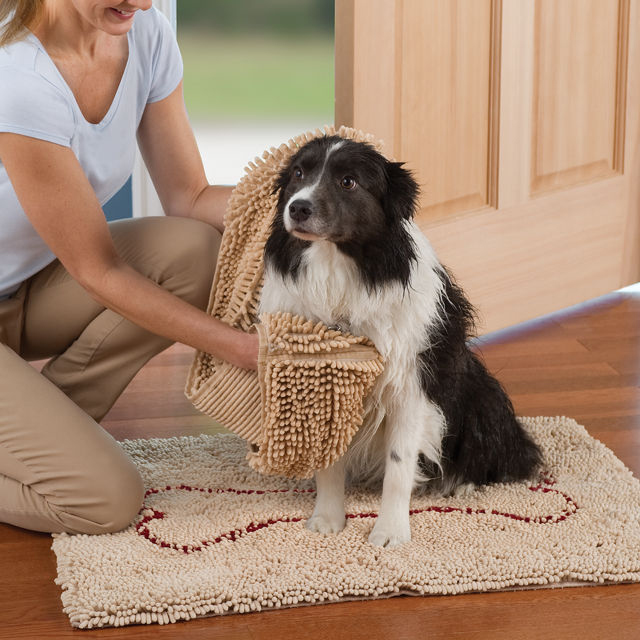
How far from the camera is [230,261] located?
2055mm

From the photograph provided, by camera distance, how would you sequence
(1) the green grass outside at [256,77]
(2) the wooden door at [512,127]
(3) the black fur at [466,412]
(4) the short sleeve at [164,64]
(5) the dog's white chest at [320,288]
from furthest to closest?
(1) the green grass outside at [256,77], (2) the wooden door at [512,127], (4) the short sleeve at [164,64], (3) the black fur at [466,412], (5) the dog's white chest at [320,288]

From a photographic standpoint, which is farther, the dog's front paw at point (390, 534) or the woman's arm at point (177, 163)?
the woman's arm at point (177, 163)

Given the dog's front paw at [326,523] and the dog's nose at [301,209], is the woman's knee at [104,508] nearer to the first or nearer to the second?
the dog's front paw at [326,523]

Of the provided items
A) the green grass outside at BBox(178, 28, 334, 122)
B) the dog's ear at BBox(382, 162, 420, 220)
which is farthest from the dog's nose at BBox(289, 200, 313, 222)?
the green grass outside at BBox(178, 28, 334, 122)

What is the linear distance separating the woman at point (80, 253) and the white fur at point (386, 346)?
18cm

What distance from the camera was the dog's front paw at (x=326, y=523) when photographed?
1984mm

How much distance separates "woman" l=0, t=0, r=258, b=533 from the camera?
187cm

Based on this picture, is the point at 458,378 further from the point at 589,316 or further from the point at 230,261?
the point at 589,316

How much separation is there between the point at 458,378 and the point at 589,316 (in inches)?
57.6

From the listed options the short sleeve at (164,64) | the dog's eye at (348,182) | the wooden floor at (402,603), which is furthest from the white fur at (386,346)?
the short sleeve at (164,64)

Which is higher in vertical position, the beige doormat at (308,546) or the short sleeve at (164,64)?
the short sleeve at (164,64)

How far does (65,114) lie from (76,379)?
0.64 metres

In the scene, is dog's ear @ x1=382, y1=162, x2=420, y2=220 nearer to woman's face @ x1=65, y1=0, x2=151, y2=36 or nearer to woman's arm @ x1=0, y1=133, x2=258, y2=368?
woman's arm @ x1=0, y1=133, x2=258, y2=368

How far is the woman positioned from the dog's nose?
1.10 ft
